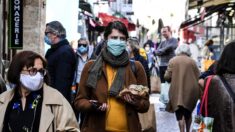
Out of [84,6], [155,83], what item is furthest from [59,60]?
[84,6]

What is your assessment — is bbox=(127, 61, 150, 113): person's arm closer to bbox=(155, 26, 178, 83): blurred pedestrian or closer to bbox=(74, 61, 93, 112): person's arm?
bbox=(74, 61, 93, 112): person's arm

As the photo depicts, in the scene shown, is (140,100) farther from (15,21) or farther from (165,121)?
(165,121)

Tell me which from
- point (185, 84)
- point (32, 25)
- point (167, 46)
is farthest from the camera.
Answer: point (167, 46)

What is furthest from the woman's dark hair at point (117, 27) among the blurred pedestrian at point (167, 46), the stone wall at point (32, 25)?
the blurred pedestrian at point (167, 46)

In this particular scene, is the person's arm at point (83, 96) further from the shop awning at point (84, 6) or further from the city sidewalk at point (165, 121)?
the shop awning at point (84, 6)

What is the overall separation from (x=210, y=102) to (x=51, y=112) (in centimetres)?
170

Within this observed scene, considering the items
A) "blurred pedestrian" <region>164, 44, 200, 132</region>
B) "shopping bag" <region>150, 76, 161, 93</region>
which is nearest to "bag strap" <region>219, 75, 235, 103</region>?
"blurred pedestrian" <region>164, 44, 200, 132</region>

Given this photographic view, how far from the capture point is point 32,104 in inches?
192

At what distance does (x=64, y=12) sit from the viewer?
1912 cm

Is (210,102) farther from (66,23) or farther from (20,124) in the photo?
(66,23)

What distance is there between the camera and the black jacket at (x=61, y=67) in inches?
312

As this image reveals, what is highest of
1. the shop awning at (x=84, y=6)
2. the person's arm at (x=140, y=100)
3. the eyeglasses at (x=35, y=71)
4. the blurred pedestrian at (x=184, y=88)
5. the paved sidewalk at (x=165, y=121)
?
the shop awning at (x=84, y=6)

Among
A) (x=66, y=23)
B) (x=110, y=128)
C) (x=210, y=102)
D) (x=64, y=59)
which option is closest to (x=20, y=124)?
(x=110, y=128)

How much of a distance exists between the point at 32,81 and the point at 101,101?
107 cm
